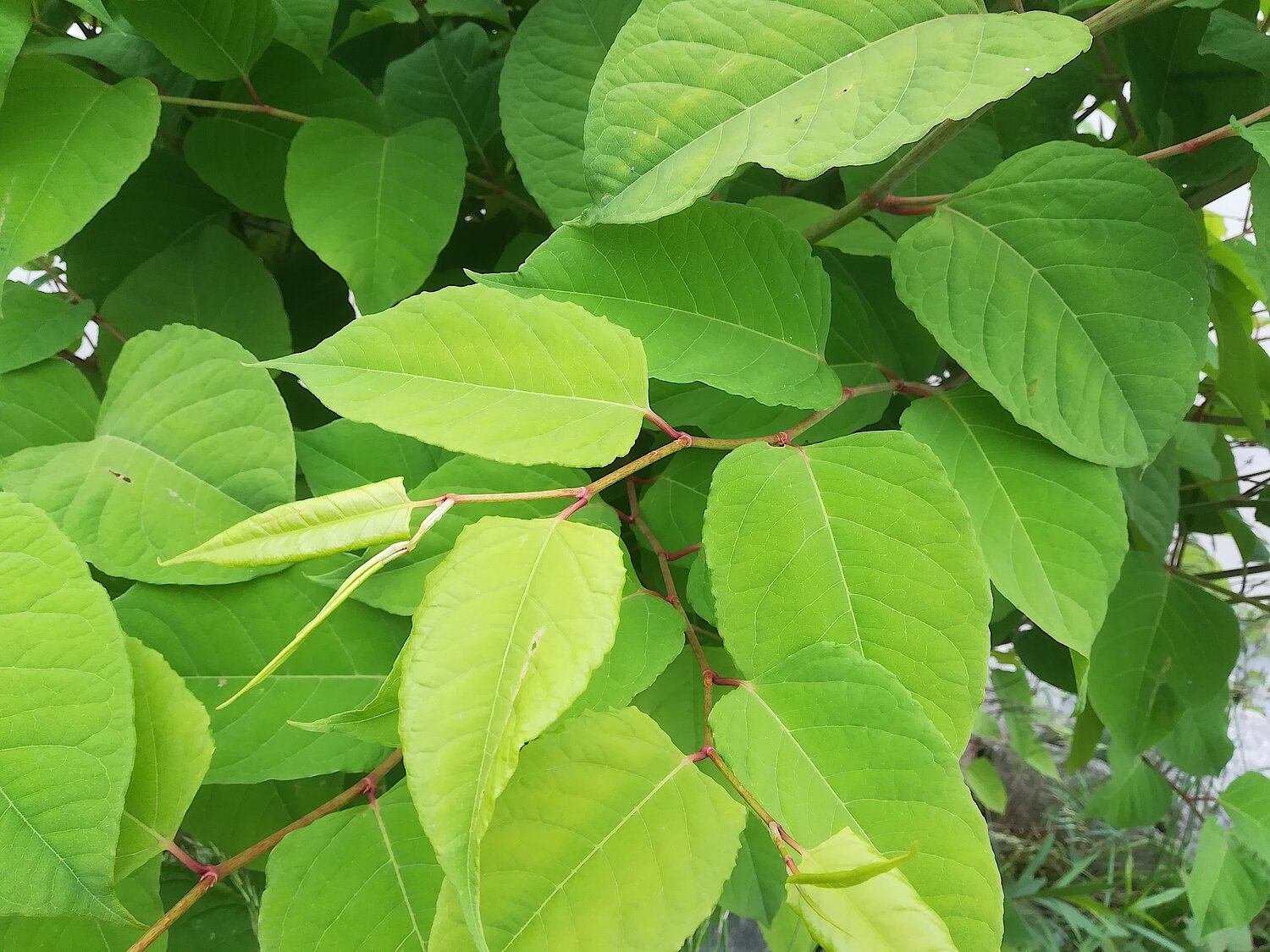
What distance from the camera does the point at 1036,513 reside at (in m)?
0.33

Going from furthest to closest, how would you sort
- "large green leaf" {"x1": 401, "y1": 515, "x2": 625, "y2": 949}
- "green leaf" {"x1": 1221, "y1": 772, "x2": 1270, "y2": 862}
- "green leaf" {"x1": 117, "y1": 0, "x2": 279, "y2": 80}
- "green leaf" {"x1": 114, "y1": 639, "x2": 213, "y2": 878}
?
"green leaf" {"x1": 1221, "y1": 772, "x2": 1270, "y2": 862}
"green leaf" {"x1": 117, "y1": 0, "x2": 279, "y2": 80}
"green leaf" {"x1": 114, "y1": 639, "x2": 213, "y2": 878}
"large green leaf" {"x1": 401, "y1": 515, "x2": 625, "y2": 949}

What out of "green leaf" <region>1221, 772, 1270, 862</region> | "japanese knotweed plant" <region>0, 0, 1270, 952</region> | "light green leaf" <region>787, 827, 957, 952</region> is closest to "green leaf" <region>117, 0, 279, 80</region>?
"japanese knotweed plant" <region>0, 0, 1270, 952</region>

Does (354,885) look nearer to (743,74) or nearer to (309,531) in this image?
(309,531)

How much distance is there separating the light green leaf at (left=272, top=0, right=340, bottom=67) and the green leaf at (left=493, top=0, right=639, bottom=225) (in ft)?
0.28

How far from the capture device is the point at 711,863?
0.22 meters

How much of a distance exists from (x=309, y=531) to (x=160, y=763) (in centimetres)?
14

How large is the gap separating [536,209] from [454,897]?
0.41 meters

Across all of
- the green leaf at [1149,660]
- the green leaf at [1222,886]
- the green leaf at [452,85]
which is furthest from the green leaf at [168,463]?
the green leaf at [1222,886]

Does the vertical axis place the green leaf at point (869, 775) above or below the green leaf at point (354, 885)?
above

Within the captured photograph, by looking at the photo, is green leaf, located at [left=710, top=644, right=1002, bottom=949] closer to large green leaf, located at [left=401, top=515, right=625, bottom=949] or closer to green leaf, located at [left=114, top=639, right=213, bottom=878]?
large green leaf, located at [left=401, top=515, right=625, bottom=949]

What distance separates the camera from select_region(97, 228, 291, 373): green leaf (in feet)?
1.48

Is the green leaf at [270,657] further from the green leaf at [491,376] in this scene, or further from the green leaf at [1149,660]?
the green leaf at [1149,660]

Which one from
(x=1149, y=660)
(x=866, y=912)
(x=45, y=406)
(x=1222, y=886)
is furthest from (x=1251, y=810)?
(x=45, y=406)

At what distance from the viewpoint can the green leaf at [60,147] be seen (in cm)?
34
